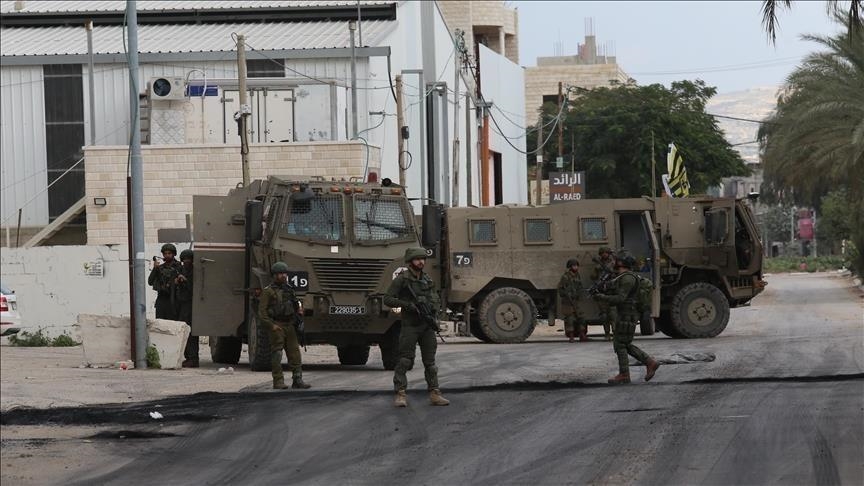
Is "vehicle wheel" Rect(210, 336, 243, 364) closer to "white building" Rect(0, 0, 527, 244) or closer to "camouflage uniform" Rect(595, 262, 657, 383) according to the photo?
"camouflage uniform" Rect(595, 262, 657, 383)

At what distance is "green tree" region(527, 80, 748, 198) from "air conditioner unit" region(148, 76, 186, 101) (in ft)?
97.5

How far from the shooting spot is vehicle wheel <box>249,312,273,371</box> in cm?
1886

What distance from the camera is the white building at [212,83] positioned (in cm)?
3750

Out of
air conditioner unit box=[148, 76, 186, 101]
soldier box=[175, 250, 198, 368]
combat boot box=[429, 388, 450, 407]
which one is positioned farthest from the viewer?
air conditioner unit box=[148, 76, 186, 101]

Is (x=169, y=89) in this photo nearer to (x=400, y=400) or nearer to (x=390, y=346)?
(x=390, y=346)

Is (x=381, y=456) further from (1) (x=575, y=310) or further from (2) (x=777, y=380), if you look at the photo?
(1) (x=575, y=310)

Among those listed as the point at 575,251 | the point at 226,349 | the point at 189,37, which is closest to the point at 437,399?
the point at 226,349

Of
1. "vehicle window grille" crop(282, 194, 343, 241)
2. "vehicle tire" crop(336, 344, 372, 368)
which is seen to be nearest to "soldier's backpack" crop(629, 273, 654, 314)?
"vehicle window grille" crop(282, 194, 343, 241)

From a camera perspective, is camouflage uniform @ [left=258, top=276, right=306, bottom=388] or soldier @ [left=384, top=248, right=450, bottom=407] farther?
camouflage uniform @ [left=258, top=276, right=306, bottom=388]

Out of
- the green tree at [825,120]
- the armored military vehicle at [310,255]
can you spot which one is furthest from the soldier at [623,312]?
the green tree at [825,120]

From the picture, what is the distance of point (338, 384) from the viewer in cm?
1716

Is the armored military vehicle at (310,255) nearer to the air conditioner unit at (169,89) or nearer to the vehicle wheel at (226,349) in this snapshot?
the vehicle wheel at (226,349)

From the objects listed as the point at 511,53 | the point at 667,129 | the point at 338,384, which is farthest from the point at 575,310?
the point at 511,53

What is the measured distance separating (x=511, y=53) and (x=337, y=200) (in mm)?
82425
